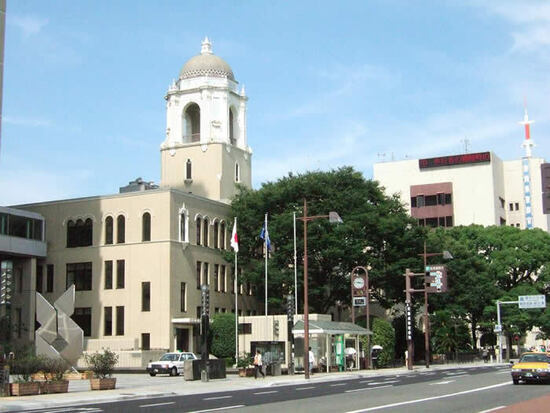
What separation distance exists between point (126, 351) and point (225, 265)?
14.7m

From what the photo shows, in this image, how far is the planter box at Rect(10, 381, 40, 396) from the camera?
107ft

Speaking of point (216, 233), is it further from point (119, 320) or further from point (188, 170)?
point (119, 320)

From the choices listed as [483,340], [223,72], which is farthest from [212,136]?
[483,340]

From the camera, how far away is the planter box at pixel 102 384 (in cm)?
3675

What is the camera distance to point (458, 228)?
93.4 meters

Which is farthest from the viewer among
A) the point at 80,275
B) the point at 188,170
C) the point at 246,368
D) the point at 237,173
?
the point at 237,173

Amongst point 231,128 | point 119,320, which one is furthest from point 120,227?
point 231,128

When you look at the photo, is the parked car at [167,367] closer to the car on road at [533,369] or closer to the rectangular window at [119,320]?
the rectangular window at [119,320]

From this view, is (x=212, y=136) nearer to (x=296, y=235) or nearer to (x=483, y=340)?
(x=296, y=235)

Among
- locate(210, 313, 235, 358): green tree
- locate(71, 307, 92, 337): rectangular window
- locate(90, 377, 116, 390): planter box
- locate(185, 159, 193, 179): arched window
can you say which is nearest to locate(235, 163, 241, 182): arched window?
locate(185, 159, 193, 179): arched window

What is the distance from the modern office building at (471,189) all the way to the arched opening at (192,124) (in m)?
46.3

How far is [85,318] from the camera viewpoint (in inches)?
2741

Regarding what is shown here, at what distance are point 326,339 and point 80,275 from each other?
25074 millimetres

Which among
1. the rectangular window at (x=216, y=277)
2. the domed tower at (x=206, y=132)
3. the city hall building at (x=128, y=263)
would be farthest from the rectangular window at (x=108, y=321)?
the domed tower at (x=206, y=132)
